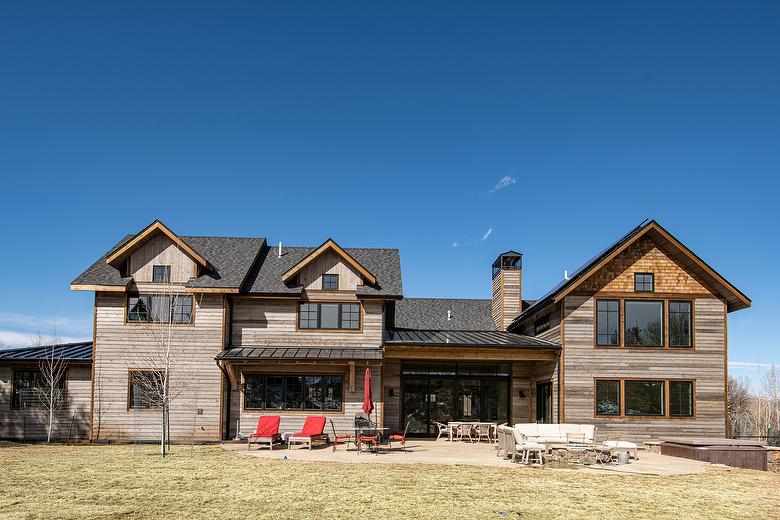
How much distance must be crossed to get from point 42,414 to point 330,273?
10.2 metres

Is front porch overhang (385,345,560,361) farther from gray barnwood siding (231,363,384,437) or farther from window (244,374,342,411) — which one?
window (244,374,342,411)

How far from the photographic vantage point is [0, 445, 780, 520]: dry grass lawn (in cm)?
1034

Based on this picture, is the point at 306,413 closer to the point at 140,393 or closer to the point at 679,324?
the point at 140,393

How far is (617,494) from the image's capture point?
12.2 meters

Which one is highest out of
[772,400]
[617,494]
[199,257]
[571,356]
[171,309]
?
[199,257]

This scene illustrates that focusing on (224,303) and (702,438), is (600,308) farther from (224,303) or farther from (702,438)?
(224,303)

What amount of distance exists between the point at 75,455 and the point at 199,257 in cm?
699

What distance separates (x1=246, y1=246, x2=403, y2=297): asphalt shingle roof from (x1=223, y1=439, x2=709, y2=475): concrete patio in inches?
193

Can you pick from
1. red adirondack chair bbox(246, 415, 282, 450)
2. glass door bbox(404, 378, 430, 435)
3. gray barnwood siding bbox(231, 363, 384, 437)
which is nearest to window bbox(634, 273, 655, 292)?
glass door bbox(404, 378, 430, 435)

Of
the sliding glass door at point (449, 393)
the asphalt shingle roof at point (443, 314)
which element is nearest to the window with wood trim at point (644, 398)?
the sliding glass door at point (449, 393)

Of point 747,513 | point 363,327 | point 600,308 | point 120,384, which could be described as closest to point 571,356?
point 600,308

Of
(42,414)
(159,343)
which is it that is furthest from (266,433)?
(42,414)

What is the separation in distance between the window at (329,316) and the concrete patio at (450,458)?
402 cm

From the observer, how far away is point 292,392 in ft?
71.3
